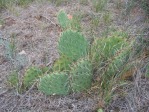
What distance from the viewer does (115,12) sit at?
387 cm

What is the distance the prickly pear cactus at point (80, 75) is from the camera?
251 cm

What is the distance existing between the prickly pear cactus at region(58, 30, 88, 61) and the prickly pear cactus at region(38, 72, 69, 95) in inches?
8.0

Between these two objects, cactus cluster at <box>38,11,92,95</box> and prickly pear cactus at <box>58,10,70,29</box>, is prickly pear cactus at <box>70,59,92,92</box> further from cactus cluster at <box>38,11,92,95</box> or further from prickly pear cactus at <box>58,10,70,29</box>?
prickly pear cactus at <box>58,10,70,29</box>

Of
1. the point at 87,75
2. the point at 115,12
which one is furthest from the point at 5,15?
the point at 87,75

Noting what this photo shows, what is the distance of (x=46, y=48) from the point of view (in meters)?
3.28

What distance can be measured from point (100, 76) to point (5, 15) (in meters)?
1.68

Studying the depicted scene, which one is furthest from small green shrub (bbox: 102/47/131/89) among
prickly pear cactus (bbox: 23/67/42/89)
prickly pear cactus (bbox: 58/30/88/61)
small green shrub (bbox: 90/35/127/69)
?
prickly pear cactus (bbox: 23/67/42/89)

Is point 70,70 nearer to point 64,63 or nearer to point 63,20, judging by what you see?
point 64,63

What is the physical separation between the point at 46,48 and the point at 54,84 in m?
0.80

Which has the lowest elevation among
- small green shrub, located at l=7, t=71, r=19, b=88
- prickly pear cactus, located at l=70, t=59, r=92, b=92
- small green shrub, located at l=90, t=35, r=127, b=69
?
small green shrub, located at l=7, t=71, r=19, b=88

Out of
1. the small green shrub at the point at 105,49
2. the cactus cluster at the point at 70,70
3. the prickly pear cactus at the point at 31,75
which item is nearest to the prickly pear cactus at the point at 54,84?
the cactus cluster at the point at 70,70

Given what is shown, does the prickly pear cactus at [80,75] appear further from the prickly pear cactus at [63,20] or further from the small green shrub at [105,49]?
the prickly pear cactus at [63,20]

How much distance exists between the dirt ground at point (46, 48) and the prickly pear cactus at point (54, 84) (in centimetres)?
7

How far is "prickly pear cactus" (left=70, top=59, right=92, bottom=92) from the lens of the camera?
2.51 m
